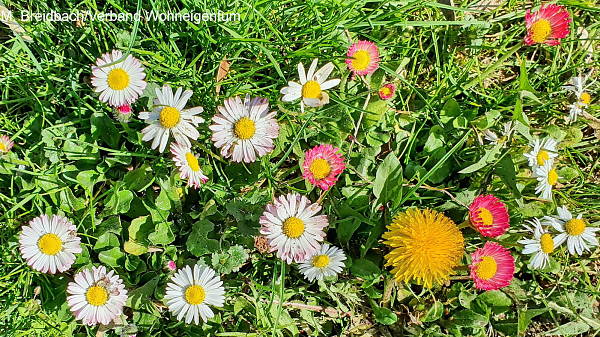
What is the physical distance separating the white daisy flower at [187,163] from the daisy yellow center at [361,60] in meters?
0.77

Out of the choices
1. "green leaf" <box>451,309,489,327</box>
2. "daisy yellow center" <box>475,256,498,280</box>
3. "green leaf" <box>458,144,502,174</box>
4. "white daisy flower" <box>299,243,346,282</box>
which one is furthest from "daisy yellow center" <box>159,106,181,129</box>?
"green leaf" <box>451,309,489,327</box>

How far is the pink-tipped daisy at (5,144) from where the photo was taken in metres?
2.18

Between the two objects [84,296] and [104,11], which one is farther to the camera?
[104,11]

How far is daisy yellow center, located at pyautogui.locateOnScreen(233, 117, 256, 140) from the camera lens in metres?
2.09

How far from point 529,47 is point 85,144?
7.21 feet

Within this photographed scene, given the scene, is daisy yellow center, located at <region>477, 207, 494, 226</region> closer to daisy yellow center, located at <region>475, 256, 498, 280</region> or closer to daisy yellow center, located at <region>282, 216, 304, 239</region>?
daisy yellow center, located at <region>475, 256, 498, 280</region>

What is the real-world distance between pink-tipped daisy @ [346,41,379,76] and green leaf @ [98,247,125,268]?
3.98ft

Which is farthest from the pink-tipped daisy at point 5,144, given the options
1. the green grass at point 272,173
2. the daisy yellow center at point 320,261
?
the daisy yellow center at point 320,261

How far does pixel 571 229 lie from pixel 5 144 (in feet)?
7.85

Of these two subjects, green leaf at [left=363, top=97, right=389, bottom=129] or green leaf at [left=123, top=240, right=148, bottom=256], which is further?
green leaf at [left=363, top=97, right=389, bottom=129]

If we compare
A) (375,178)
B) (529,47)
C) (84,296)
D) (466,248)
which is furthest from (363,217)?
(529,47)

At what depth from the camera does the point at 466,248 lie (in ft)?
7.98

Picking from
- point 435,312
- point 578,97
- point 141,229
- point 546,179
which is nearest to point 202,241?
point 141,229

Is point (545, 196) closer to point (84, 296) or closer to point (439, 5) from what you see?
point (439, 5)
